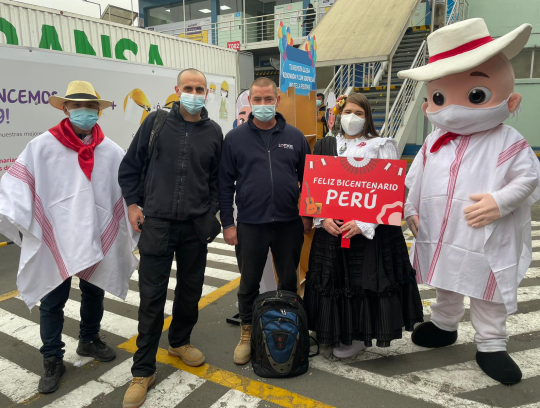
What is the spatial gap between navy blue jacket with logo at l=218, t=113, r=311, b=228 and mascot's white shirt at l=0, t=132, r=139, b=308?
34.0 inches

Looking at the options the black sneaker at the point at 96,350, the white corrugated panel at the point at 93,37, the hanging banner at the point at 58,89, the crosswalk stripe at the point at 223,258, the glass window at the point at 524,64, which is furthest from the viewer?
the glass window at the point at 524,64

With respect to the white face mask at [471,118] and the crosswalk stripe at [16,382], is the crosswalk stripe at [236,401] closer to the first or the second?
the crosswalk stripe at [16,382]

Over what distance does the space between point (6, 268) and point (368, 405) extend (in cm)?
525

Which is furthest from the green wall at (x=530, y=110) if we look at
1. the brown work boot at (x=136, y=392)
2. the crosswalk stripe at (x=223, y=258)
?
the brown work boot at (x=136, y=392)

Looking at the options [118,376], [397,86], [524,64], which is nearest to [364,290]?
[118,376]

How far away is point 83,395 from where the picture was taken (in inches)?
111

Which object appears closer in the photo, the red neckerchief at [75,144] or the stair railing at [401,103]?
the red neckerchief at [75,144]

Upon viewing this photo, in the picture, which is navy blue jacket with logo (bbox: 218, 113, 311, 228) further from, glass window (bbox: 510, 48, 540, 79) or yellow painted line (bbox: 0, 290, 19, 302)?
glass window (bbox: 510, 48, 540, 79)

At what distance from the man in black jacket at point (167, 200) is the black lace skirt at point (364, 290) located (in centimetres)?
90

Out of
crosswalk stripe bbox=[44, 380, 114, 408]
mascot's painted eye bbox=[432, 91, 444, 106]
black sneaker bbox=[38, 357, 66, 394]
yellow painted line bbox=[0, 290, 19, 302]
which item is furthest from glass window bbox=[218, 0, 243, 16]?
crosswalk stripe bbox=[44, 380, 114, 408]

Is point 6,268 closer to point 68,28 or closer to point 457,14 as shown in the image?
point 68,28

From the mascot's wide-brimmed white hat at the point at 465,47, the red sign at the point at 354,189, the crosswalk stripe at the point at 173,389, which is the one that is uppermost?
the mascot's wide-brimmed white hat at the point at 465,47

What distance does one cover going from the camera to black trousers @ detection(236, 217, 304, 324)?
3.12 m

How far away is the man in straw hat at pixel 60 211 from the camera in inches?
108
